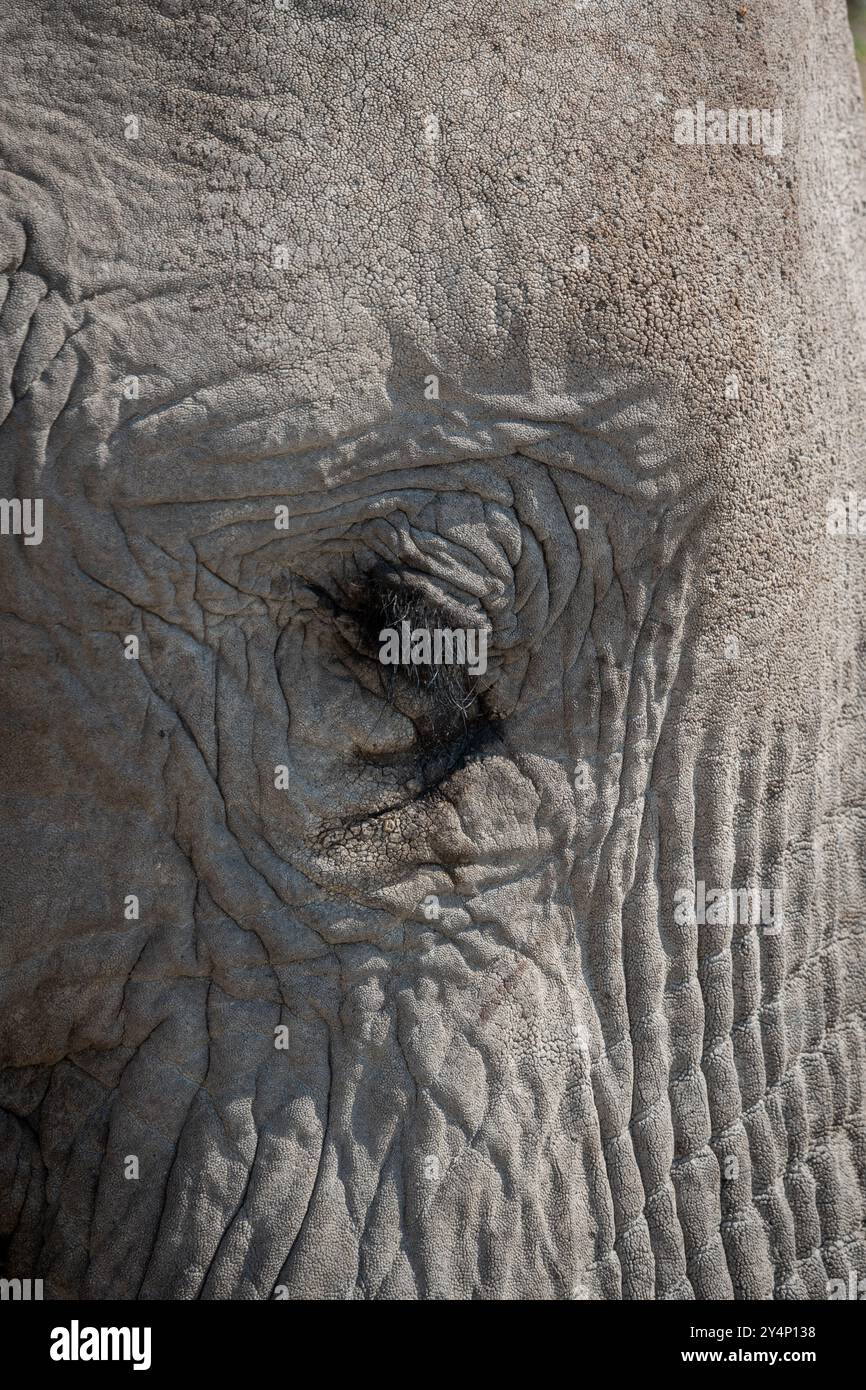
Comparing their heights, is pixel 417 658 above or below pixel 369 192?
below

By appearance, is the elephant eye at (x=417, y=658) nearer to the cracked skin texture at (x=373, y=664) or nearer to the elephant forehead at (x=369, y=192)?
the cracked skin texture at (x=373, y=664)

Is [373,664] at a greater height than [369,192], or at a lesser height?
lesser

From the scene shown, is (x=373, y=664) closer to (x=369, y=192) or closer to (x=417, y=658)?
(x=417, y=658)

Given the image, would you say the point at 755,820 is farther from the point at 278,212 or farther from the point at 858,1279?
the point at 278,212

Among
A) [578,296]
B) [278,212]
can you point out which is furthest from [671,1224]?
[278,212]

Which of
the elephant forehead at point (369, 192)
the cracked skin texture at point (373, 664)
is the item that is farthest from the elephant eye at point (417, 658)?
the elephant forehead at point (369, 192)

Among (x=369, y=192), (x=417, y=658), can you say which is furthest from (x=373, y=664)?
(x=369, y=192)

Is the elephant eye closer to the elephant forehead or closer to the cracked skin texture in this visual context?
the cracked skin texture

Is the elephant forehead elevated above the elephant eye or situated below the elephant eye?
above

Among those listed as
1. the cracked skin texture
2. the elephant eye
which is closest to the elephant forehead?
the cracked skin texture
